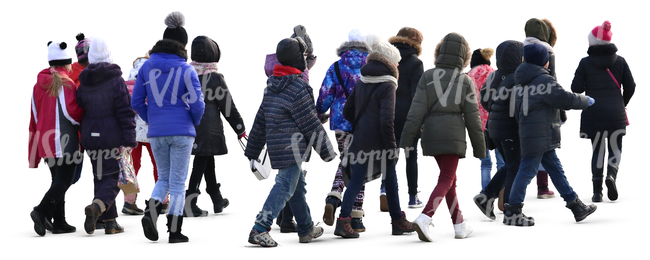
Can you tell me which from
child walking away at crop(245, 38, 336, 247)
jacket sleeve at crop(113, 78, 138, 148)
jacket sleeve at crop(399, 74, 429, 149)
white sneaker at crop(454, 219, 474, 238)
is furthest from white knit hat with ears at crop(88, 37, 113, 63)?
white sneaker at crop(454, 219, 474, 238)

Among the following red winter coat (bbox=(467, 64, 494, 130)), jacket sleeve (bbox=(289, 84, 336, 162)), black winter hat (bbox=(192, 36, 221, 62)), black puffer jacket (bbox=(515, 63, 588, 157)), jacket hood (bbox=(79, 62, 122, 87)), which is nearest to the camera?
jacket sleeve (bbox=(289, 84, 336, 162))

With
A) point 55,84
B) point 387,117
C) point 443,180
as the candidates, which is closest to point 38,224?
point 55,84

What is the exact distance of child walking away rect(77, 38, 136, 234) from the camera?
32.7 ft

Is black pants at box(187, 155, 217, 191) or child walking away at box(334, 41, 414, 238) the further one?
black pants at box(187, 155, 217, 191)

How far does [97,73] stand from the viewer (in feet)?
32.6

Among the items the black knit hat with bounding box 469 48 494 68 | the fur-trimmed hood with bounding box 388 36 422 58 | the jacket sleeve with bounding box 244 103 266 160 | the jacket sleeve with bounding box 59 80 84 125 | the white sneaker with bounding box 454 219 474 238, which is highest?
the fur-trimmed hood with bounding box 388 36 422 58

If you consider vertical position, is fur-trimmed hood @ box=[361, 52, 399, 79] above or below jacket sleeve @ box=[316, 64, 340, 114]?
above

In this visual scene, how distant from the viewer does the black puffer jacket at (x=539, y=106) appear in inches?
387

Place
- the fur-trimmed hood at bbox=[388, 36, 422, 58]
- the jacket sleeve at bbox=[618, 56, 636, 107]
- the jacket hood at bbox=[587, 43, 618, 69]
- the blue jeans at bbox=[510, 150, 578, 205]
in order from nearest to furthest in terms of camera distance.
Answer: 1. the blue jeans at bbox=[510, 150, 578, 205]
2. the fur-trimmed hood at bbox=[388, 36, 422, 58]
3. the jacket hood at bbox=[587, 43, 618, 69]
4. the jacket sleeve at bbox=[618, 56, 636, 107]

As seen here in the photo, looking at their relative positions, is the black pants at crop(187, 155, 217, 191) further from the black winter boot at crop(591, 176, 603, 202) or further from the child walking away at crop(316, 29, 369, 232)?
the black winter boot at crop(591, 176, 603, 202)

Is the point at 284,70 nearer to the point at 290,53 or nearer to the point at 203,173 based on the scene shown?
the point at 290,53

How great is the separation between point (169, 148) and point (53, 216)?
80.8 inches

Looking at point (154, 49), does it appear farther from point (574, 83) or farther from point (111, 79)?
point (574, 83)

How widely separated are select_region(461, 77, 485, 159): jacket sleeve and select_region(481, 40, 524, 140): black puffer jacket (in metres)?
1.21
